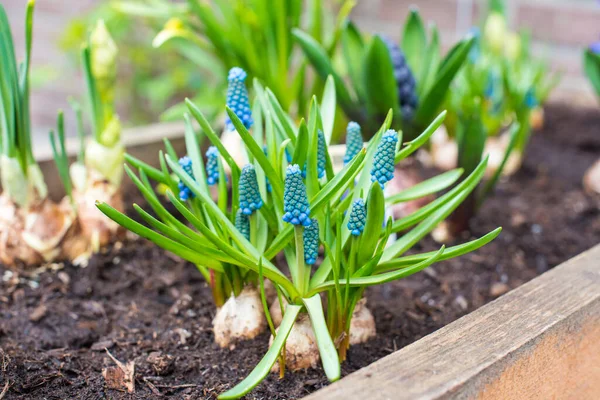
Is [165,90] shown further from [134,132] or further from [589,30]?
[589,30]

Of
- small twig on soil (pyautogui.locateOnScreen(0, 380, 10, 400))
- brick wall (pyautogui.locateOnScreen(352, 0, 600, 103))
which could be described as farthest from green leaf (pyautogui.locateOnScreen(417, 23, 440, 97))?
brick wall (pyautogui.locateOnScreen(352, 0, 600, 103))

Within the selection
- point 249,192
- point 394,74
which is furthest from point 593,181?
point 249,192

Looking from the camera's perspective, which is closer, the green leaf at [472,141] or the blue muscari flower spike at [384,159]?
the blue muscari flower spike at [384,159]

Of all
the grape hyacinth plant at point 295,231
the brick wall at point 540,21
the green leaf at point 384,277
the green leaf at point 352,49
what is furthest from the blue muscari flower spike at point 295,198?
the brick wall at point 540,21

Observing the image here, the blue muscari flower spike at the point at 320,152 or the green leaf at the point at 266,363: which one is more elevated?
the blue muscari flower spike at the point at 320,152

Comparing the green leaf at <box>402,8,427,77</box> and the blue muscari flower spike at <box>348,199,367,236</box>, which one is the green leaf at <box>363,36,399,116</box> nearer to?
the green leaf at <box>402,8,427,77</box>

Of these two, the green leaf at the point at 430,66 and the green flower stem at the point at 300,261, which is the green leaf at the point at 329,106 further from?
the green leaf at the point at 430,66

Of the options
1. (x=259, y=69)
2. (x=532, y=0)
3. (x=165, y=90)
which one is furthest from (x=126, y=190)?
(x=532, y=0)
